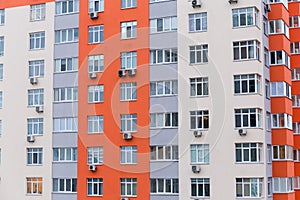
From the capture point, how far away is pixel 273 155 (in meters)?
23.1

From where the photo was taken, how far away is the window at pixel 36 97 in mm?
26203

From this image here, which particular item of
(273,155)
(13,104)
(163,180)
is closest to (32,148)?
(13,104)

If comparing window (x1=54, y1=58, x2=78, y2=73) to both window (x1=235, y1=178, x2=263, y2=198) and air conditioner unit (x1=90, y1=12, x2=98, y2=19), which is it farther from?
window (x1=235, y1=178, x2=263, y2=198)

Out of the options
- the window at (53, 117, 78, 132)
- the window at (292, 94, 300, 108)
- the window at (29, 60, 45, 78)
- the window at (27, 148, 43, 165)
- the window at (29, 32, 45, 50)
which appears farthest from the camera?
the window at (292, 94, 300, 108)

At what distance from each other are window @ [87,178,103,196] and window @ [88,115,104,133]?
230cm

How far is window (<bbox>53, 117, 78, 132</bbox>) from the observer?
2533 cm

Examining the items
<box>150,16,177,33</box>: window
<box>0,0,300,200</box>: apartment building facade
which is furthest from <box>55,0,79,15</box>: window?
<box>150,16,177,33</box>: window

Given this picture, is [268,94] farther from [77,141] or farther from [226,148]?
[77,141]

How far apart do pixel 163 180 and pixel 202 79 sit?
479cm

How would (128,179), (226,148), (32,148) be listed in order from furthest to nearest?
(32,148) < (128,179) < (226,148)

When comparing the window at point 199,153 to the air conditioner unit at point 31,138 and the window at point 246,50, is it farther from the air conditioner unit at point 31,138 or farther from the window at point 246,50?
the air conditioner unit at point 31,138

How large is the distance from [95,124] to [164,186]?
4.53 m

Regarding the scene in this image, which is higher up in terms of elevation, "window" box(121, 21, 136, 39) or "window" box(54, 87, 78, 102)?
"window" box(121, 21, 136, 39)

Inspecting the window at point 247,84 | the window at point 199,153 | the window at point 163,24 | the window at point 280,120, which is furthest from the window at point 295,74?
the window at point 199,153
